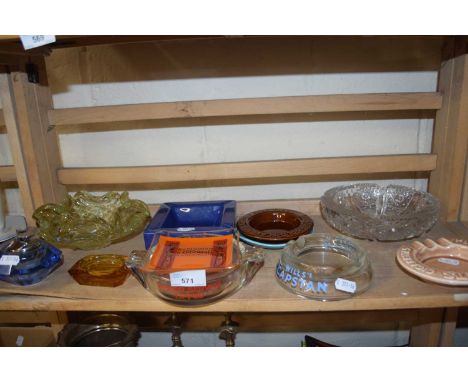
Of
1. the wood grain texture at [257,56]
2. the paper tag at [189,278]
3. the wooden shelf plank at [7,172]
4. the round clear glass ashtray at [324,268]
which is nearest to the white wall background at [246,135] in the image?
the wood grain texture at [257,56]

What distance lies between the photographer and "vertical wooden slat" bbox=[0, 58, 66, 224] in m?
0.68

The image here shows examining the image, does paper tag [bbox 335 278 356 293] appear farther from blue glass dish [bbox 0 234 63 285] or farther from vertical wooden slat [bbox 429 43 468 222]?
blue glass dish [bbox 0 234 63 285]

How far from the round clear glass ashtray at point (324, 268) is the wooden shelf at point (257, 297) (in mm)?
13

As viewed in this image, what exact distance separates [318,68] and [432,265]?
1.47 ft

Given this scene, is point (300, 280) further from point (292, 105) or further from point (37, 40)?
point (37, 40)

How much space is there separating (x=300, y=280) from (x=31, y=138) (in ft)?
1.86

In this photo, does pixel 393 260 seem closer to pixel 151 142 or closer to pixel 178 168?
pixel 178 168

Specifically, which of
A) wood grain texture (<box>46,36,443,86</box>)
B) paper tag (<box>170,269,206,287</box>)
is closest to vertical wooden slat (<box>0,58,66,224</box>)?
wood grain texture (<box>46,36,443,86</box>)

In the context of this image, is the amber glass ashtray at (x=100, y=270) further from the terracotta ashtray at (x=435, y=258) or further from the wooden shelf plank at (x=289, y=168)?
the terracotta ashtray at (x=435, y=258)

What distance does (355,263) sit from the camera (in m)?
0.55

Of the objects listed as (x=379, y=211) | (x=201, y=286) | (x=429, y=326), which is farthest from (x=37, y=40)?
(x=429, y=326)

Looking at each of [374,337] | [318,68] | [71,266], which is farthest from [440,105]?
[71,266]

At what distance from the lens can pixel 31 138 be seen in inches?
27.7

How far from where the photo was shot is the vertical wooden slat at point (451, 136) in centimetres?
66
